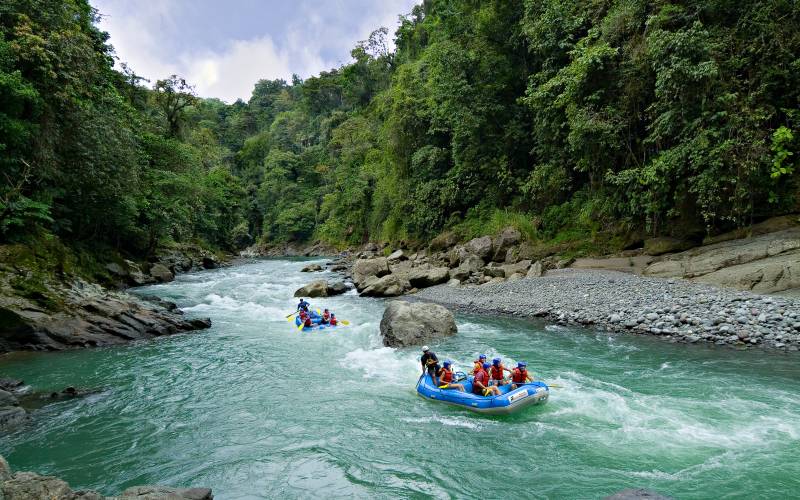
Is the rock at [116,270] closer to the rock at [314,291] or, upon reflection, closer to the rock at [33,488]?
the rock at [314,291]

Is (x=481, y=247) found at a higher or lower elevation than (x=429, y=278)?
higher

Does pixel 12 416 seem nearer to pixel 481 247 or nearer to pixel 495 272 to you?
pixel 495 272

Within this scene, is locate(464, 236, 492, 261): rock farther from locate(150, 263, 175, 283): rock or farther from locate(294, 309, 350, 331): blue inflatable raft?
locate(150, 263, 175, 283): rock

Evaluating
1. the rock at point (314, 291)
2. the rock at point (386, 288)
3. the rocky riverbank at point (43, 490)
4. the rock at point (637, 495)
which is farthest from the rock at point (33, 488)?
the rock at point (314, 291)

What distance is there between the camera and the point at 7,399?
8.09 m

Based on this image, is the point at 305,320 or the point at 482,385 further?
the point at 305,320

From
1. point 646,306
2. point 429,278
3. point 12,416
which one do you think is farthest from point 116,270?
point 646,306

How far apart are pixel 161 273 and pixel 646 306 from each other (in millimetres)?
24554

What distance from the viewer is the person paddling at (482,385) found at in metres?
8.20

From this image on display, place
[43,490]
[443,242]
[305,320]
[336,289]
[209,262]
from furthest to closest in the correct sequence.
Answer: [209,262] → [443,242] → [336,289] → [305,320] → [43,490]

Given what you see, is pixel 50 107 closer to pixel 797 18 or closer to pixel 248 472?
pixel 248 472

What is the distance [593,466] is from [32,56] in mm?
17964

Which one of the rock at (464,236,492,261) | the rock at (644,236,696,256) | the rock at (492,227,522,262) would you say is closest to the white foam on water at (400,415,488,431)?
the rock at (644,236,696,256)

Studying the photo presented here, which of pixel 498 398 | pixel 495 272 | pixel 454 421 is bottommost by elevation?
pixel 454 421
